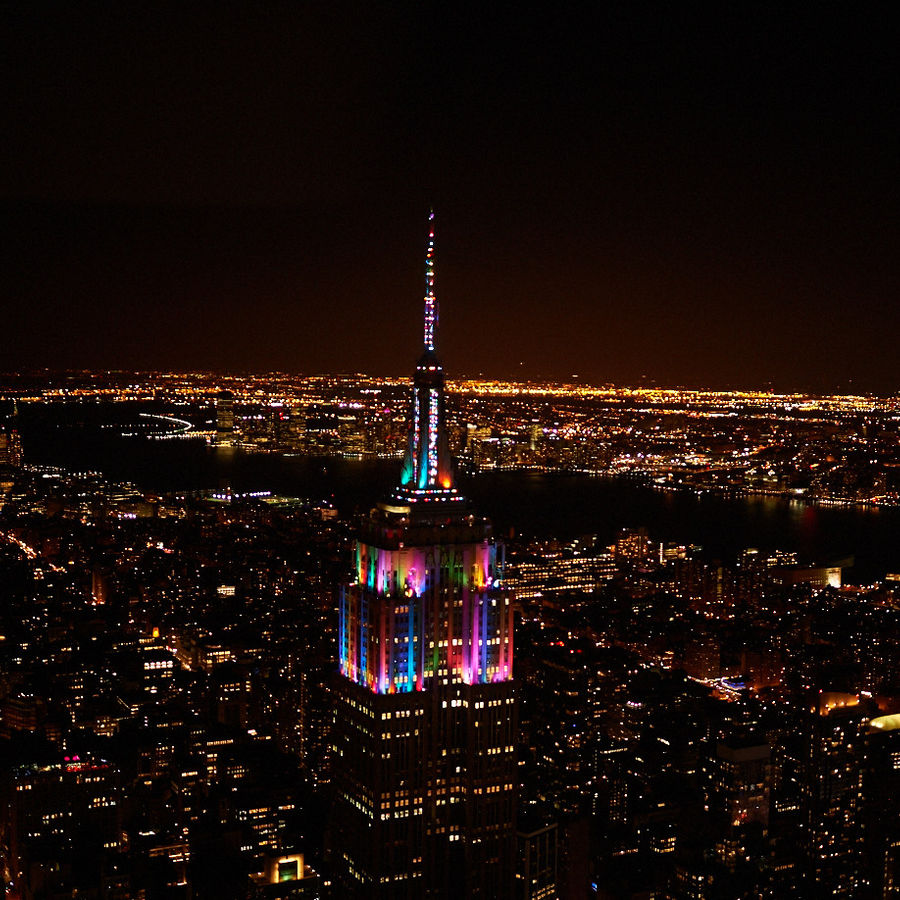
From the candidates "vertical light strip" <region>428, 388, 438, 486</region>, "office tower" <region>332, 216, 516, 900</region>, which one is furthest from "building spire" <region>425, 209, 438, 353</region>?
"office tower" <region>332, 216, 516, 900</region>

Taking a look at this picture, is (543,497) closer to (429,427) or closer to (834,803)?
(834,803)

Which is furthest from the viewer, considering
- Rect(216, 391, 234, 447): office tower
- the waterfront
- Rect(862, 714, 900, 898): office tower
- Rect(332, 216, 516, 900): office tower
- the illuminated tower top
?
Rect(216, 391, 234, 447): office tower

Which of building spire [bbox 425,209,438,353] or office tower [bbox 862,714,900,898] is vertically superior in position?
building spire [bbox 425,209,438,353]

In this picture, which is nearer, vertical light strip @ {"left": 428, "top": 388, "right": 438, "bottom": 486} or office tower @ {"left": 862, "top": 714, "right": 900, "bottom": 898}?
vertical light strip @ {"left": 428, "top": 388, "right": 438, "bottom": 486}

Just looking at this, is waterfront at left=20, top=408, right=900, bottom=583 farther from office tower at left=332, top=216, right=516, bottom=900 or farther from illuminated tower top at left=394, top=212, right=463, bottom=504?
office tower at left=332, top=216, right=516, bottom=900

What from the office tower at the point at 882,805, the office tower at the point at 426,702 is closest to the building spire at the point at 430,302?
the office tower at the point at 426,702

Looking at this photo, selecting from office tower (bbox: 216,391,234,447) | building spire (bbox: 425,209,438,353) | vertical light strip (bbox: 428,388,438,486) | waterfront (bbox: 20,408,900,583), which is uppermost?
building spire (bbox: 425,209,438,353)

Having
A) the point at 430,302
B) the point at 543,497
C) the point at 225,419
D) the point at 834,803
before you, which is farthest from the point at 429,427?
the point at 225,419

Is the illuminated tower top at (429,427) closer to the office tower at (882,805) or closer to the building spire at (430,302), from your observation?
the building spire at (430,302)
